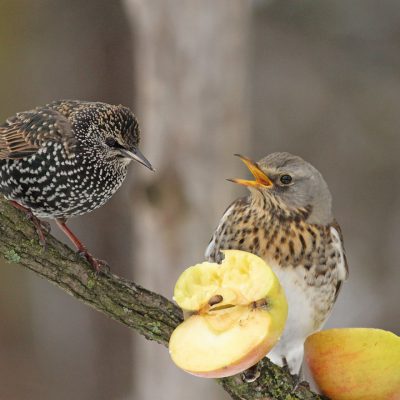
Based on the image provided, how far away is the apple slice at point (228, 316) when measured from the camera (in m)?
2.80

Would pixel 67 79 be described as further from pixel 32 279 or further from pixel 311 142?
pixel 311 142

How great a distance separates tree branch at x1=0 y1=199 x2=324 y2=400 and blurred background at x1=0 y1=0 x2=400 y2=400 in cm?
313

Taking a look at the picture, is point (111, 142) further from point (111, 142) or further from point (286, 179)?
point (286, 179)

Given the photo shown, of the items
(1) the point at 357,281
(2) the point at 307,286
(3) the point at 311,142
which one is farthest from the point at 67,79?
(2) the point at 307,286

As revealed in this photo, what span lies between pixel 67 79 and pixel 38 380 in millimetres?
2995

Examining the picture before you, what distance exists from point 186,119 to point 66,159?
3.06 m

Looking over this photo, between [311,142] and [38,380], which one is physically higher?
[311,142]

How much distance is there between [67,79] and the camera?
8.88 m

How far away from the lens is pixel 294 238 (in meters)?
4.07

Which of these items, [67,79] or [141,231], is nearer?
[141,231]

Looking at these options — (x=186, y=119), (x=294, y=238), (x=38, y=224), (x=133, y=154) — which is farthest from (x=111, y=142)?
(x=186, y=119)

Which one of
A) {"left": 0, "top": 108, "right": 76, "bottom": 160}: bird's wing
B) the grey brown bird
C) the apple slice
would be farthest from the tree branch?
the grey brown bird

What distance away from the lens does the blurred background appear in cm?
681

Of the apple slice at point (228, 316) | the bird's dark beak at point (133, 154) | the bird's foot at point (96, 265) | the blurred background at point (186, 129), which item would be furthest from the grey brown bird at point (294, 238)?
the blurred background at point (186, 129)
